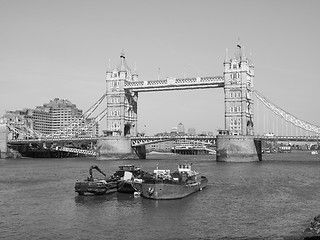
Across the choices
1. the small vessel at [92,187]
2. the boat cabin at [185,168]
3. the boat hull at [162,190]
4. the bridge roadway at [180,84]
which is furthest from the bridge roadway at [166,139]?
the small vessel at [92,187]

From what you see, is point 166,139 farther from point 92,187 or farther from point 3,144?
point 92,187

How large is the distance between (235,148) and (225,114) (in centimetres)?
1326

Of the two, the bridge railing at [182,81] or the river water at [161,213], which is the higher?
the bridge railing at [182,81]

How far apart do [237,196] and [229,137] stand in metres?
56.2

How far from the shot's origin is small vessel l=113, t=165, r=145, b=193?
158 ft

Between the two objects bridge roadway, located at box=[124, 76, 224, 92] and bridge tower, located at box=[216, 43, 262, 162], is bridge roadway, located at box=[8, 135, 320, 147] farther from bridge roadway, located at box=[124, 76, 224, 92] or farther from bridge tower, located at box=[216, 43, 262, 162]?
bridge roadway, located at box=[124, 76, 224, 92]

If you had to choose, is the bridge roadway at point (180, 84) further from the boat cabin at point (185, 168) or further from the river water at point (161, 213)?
the river water at point (161, 213)

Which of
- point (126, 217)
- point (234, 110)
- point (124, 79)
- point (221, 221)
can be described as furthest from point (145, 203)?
point (124, 79)

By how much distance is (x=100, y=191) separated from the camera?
47156 mm

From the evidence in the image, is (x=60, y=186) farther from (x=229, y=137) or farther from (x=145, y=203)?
(x=229, y=137)

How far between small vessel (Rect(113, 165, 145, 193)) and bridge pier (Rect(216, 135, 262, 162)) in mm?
48675

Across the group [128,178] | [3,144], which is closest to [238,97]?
[128,178]

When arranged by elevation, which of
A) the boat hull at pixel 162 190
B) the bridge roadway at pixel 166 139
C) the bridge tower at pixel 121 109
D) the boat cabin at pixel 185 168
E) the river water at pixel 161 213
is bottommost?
the river water at pixel 161 213

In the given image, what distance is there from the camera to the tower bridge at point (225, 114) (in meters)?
104
